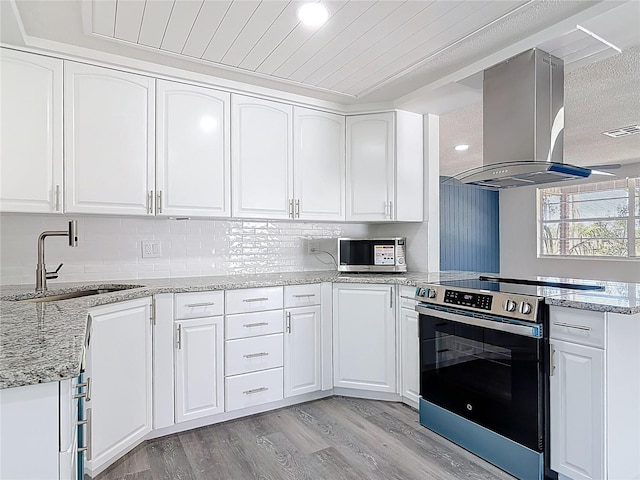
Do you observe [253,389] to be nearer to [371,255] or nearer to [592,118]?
[371,255]

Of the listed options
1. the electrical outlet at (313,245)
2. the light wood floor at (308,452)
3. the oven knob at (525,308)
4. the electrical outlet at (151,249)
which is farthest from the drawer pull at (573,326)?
the electrical outlet at (151,249)

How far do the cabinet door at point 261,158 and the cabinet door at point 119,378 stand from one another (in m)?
1.04

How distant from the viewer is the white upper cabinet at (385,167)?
3.33 meters

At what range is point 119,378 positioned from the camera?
2.11 metres

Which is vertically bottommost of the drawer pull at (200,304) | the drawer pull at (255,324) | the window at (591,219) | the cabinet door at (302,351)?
the cabinet door at (302,351)

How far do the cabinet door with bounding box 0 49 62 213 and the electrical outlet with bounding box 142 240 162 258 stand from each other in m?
0.66

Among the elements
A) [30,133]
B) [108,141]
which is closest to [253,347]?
[108,141]

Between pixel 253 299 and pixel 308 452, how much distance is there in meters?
0.98

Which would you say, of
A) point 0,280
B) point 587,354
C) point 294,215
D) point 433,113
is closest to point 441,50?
point 433,113

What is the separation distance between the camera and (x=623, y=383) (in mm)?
1783

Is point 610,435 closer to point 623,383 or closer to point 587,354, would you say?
point 623,383

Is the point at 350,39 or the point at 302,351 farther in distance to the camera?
the point at 302,351

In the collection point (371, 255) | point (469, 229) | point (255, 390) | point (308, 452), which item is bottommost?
point (308, 452)

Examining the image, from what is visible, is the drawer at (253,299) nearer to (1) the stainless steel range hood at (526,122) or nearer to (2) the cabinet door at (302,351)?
(2) the cabinet door at (302,351)
